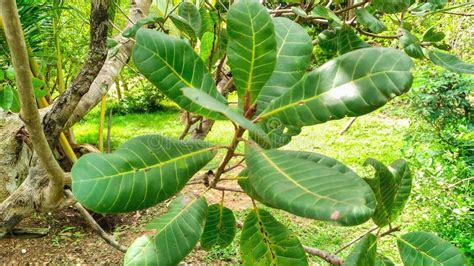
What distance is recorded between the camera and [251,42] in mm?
433

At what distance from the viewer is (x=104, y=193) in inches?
15.4

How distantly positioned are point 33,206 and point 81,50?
2.87 m

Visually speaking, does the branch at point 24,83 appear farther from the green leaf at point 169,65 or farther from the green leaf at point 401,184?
the green leaf at point 401,184

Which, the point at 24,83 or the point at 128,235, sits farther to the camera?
the point at 128,235

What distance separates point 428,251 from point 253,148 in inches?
14.0

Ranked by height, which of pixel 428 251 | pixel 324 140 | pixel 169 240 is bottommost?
pixel 324 140

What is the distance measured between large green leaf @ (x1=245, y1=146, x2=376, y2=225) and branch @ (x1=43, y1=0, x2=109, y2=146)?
443mm

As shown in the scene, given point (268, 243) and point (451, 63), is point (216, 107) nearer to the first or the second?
point (268, 243)

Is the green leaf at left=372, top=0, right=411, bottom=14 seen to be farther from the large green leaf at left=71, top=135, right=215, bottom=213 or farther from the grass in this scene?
the grass

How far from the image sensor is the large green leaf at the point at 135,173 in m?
0.39

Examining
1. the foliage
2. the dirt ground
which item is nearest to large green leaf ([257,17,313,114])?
the foliage

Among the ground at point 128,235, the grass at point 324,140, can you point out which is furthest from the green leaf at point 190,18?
the grass at point 324,140

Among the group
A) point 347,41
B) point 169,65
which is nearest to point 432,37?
point 347,41

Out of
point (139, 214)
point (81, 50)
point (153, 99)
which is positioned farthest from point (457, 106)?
point (153, 99)
